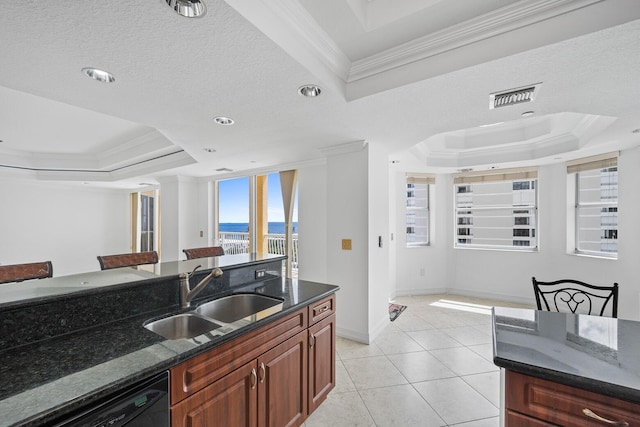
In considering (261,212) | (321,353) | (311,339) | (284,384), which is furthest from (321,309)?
(261,212)

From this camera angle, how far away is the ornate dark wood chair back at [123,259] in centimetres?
238

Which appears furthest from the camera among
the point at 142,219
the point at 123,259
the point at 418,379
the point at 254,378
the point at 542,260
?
the point at 142,219

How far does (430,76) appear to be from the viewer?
1.69m

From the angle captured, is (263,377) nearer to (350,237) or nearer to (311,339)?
(311,339)

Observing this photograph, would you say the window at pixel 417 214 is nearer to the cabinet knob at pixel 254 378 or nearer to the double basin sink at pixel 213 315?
the double basin sink at pixel 213 315

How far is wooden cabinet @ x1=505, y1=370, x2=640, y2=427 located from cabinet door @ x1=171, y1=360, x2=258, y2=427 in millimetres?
1183

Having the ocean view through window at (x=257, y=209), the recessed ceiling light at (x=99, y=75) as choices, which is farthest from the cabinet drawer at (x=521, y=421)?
the ocean view through window at (x=257, y=209)

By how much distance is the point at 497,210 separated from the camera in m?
4.84

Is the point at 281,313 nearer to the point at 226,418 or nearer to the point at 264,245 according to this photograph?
the point at 226,418

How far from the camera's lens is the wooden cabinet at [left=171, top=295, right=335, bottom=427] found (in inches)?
44.9

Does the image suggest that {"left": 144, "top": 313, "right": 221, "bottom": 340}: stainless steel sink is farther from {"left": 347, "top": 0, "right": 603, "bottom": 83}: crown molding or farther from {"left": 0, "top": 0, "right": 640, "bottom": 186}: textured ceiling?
{"left": 347, "top": 0, "right": 603, "bottom": 83}: crown molding

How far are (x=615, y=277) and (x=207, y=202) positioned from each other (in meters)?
6.81

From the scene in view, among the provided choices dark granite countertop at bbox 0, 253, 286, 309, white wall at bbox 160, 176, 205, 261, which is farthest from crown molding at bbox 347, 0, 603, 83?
white wall at bbox 160, 176, 205, 261

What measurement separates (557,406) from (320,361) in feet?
4.49
